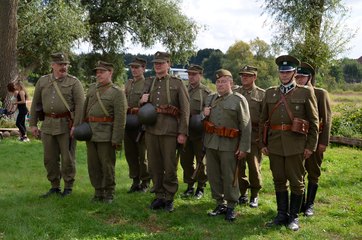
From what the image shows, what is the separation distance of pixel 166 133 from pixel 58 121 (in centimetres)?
165

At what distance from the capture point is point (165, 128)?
6527 mm

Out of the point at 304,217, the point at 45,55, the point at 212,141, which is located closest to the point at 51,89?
the point at 212,141

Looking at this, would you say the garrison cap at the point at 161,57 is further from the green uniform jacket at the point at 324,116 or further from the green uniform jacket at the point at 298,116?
the green uniform jacket at the point at 324,116

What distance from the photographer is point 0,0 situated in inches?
558

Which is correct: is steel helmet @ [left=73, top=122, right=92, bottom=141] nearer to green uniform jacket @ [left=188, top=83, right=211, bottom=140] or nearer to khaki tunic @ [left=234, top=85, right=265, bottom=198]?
green uniform jacket @ [left=188, top=83, right=211, bottom=140]

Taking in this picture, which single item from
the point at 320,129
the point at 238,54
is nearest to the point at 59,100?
the point at 320,129

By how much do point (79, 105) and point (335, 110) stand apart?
42.8 feet

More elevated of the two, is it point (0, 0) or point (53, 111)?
Answer: point (0, 0)

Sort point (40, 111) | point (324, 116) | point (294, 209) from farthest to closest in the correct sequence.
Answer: point (40, 111) → point (324, 116) → point (294, 209)

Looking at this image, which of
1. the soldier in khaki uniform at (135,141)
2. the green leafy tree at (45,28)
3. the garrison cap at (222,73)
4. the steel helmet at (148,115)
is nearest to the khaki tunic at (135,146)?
the soldier in khaki uniform at (135,141)

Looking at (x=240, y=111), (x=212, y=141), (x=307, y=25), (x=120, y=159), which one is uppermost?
(x=307, y=25)

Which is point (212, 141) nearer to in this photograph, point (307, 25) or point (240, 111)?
point (240, 111)

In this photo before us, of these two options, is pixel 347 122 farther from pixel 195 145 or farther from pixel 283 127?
pixel 283 127

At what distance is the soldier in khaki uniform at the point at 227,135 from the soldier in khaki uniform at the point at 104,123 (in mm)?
1268
